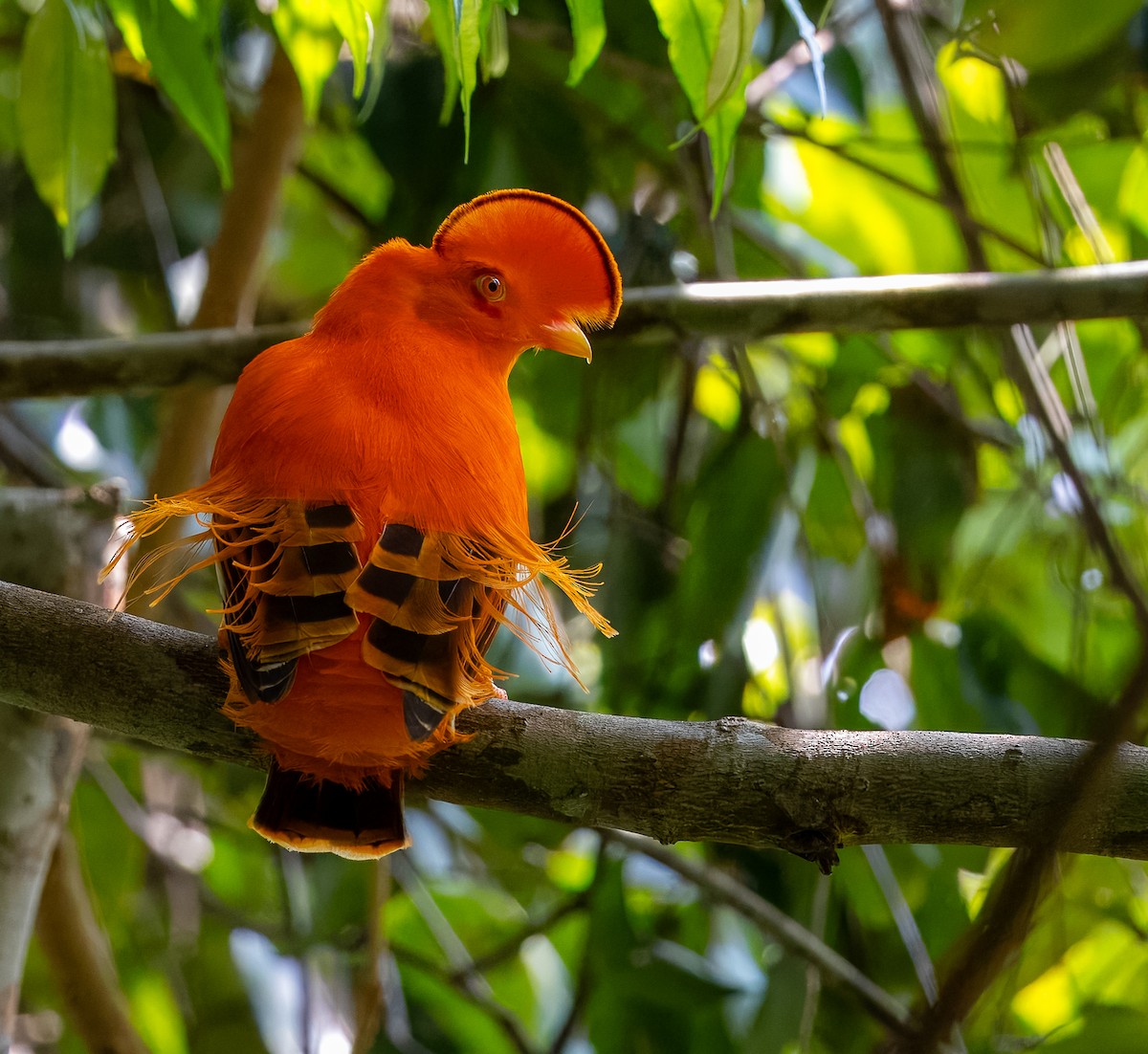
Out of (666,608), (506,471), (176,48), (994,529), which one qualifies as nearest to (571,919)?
(666,608)

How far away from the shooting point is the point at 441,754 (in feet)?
5.55

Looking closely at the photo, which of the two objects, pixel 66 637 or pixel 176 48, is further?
pixel 176 48

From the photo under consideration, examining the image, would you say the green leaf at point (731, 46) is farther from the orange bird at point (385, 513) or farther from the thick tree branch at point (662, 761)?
the thick tree branch at point (662, 761)

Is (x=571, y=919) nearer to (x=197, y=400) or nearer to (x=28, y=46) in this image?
(x=197, y=400)

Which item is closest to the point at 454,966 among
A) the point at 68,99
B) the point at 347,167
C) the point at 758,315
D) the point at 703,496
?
the point at 703,496

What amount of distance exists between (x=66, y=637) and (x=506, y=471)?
66cm

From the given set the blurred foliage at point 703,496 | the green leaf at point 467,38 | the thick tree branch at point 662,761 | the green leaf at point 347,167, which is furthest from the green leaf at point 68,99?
the green leaf at point 347,167

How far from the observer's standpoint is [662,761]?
1.62m

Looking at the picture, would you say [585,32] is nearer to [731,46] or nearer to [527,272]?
[731,46]

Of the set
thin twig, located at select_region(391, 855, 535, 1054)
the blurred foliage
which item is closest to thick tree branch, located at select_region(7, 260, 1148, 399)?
the blurred foliage

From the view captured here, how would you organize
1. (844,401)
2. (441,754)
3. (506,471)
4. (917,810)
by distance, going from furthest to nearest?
(844,401), (506,471), (441,754), (917,810)

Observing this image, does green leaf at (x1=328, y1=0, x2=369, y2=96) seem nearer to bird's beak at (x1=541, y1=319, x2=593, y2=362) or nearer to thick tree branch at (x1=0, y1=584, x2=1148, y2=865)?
bird's beak at (x1=541, y1=319, x2=593, y2=362)

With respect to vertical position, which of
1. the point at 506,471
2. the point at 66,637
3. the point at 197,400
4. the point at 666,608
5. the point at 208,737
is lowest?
the point at 666,608

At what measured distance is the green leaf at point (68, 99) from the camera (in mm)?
2031
